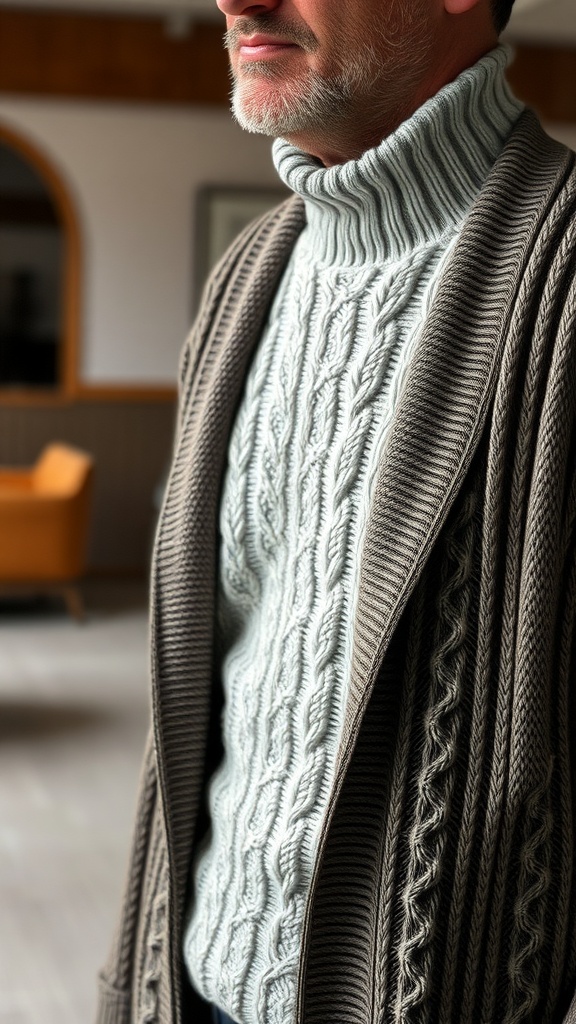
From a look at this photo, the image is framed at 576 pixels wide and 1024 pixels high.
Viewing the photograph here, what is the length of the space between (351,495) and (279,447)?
0.34 ft

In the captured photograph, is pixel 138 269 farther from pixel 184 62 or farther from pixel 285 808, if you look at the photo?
pixel 285 808

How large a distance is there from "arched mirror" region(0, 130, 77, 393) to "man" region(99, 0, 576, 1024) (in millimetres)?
7142

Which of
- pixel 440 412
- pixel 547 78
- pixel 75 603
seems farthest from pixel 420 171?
pixel 547 78

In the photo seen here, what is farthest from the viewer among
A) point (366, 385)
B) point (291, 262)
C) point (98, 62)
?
point (98, 62)

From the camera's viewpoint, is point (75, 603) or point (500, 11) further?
point (75, 603)

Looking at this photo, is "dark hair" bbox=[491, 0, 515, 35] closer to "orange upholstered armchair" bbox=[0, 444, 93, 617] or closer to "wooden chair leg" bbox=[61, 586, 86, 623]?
"orange upholstered armchair" bbox=[0, 444, 93, 617]

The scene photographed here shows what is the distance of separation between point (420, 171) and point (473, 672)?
0.41 meters

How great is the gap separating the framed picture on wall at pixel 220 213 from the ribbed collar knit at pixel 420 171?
725cm

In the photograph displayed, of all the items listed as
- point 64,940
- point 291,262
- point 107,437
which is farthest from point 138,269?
point 291,262

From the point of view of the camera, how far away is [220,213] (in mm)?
8172

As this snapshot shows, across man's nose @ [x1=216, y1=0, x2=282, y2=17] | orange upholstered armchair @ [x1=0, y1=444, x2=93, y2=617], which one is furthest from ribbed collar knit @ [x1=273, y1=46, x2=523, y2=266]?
orange upholstered armchair @ [x1=0, y1=444, x2=93, y2=617]

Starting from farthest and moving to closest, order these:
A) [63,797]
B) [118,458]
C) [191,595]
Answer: [118,458] → [63,797] → [191,595]

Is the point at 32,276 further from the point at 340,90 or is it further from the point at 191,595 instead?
the point at 340,90

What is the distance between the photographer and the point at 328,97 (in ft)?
3.06
